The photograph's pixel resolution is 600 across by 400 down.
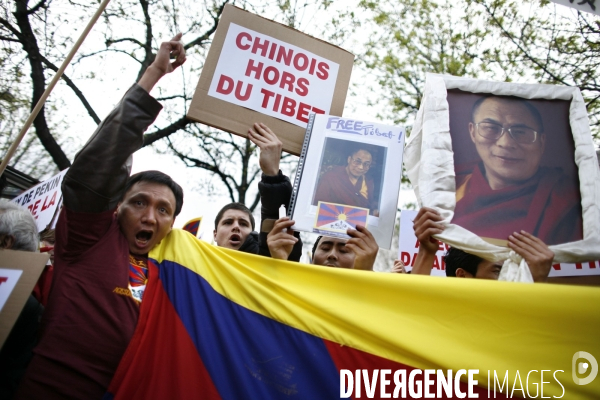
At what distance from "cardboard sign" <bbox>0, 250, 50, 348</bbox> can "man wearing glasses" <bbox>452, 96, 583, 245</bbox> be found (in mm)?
1627

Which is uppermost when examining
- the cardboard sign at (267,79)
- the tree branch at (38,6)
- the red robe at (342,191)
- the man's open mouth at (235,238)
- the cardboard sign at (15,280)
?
the tree branch at (38,6)

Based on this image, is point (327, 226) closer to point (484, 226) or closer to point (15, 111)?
point (484, 226)

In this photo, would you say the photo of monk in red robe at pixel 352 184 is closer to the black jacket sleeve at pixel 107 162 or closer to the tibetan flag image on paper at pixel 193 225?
the black jacket sleeve at pixel 107 162

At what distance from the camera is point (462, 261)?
8.52ft

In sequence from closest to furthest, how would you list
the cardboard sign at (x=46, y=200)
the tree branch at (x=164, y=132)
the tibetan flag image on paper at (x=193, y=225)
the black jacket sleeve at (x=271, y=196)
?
the black jacket sleeve at (x=271, y=196) < the cardboard sign at (x=46, y=200) < the tibetan flag image on paper at (x=193, y=225) < the tree branch at (x=164, y=132)

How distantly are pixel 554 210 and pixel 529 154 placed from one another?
11.3 inches

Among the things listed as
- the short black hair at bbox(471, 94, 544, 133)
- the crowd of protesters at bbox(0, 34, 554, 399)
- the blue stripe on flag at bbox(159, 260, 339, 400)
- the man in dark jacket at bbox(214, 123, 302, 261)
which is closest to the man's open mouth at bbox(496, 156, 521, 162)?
the short black hair at bbox(471, 94, 544, 133)

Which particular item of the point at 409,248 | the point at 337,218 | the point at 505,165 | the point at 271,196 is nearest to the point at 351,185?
the point at 337,218

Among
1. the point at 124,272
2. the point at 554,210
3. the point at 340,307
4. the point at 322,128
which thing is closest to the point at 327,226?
the point at 340,307

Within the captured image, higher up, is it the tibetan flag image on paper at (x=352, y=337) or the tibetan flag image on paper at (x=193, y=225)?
the tibetan flag image on paper at (x=193, y=225)

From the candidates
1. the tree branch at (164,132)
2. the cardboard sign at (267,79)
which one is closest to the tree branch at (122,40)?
the tree branch at (164,132)

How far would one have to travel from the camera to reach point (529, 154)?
6.90 ft

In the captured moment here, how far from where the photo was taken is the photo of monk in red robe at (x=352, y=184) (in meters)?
2.08

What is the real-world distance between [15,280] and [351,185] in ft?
4.50
